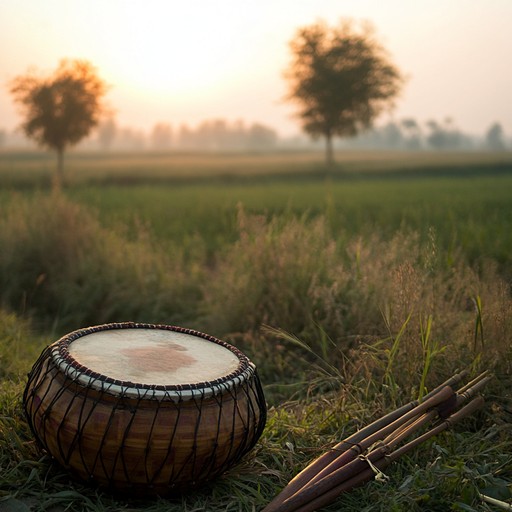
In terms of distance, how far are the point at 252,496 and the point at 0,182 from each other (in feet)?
75.6

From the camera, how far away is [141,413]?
2.12 meters

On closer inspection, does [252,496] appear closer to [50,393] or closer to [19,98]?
[50,393]

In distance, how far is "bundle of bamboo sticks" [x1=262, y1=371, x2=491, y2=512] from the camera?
7.08 feet

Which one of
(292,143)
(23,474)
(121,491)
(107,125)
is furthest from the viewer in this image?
(292,143)

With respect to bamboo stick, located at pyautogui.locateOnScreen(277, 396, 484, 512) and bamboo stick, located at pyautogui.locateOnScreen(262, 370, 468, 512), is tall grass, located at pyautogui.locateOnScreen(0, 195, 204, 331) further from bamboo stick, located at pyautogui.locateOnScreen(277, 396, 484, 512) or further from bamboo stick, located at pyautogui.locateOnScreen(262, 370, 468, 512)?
bamboo stick, located at pyautogui.locateOnScreen(277, 396, 484, 512)

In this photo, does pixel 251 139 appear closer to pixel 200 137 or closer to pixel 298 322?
pixel 200 137

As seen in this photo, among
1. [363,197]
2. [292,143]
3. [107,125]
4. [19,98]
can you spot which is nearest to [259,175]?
[19,98]

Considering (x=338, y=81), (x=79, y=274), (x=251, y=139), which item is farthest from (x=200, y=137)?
(x=79, y=274)

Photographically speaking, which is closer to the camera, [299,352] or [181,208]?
[299,352]

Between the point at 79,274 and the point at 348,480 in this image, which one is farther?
the point at 79,274

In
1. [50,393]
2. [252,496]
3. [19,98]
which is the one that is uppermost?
[19,98]

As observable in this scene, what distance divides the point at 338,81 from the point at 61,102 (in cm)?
1444

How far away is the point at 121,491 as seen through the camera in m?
2.24

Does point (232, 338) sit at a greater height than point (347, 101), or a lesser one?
lesser
